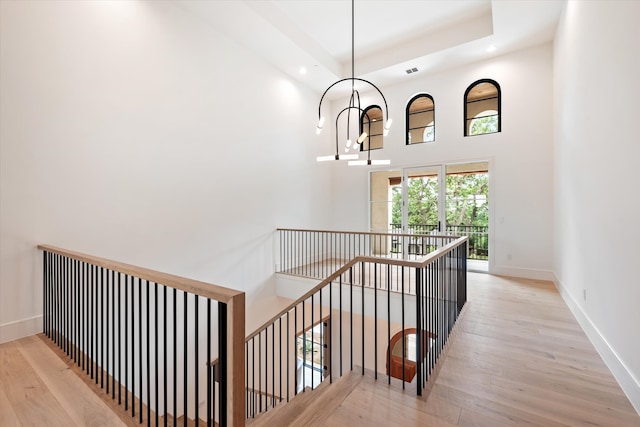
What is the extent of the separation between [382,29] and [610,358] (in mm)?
5928

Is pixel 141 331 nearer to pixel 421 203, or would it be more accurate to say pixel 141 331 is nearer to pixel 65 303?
pixel 65 303

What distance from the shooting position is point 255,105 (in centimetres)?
603

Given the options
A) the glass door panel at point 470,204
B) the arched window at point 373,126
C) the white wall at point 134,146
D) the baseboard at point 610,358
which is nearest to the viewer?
the baseboard at point 610,358

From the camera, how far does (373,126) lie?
25.8ft

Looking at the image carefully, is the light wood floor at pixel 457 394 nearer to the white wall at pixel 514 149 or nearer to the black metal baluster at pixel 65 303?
the black metal baluster at pixel 65 303

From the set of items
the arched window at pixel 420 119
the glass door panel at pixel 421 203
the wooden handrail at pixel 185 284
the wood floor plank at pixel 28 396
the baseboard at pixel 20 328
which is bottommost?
the wood floor plank at pixel 28 396

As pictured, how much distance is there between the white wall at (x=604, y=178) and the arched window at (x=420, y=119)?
275cm

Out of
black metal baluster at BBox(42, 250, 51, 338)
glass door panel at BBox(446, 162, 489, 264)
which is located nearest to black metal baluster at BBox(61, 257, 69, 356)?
black metal baluster at BBox(42, 250, 51, 338)

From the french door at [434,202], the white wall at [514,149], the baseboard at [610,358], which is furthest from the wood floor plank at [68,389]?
the white wall at [514,149]

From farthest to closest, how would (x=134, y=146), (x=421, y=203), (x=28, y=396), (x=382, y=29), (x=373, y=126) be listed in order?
(x=373, y=126) → (x=421, y=203) → (x=382, y=29) → (x=134, y=146) → (x=28, y=396)

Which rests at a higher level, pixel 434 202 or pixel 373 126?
pixel 373 126

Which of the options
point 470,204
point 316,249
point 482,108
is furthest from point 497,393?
point 482,108

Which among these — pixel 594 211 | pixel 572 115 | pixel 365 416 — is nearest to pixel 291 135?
pixel 572 115

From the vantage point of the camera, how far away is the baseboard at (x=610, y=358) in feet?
6.98
